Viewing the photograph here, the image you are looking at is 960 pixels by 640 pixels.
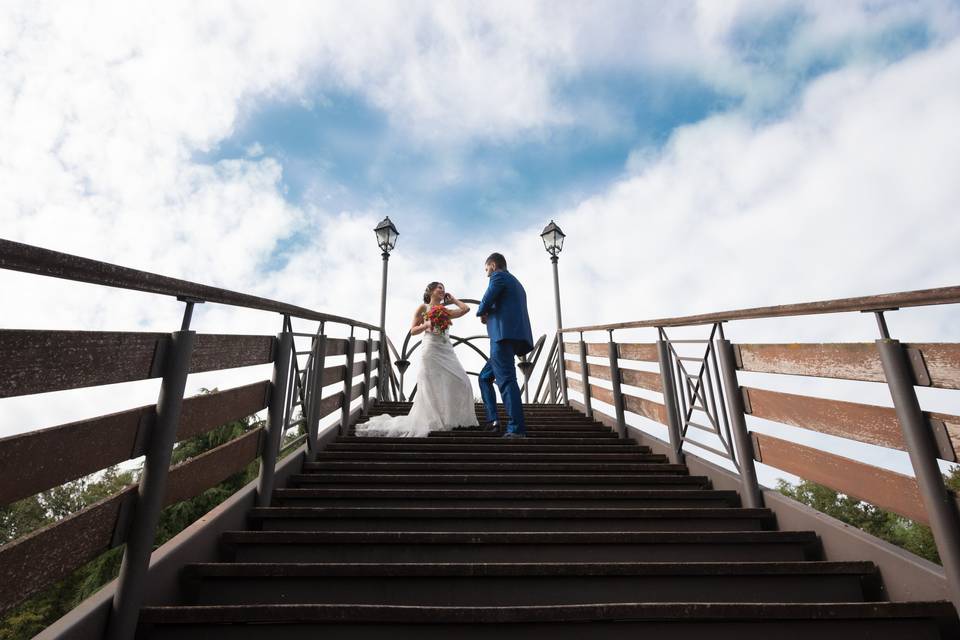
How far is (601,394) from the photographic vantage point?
5.17 metres

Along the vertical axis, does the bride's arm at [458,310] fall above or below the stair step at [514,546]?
above

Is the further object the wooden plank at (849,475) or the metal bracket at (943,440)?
the wooden plank at (849,475)

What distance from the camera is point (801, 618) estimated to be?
1759 millimetres

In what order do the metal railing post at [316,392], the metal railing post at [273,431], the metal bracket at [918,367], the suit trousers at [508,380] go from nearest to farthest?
the metal bracket at [918,367] < the metal railing post at [273,431] < the metal railing post at [316,392] < the suit trousers at [508,380]

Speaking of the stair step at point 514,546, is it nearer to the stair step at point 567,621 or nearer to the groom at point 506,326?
the stair step at point 567,621

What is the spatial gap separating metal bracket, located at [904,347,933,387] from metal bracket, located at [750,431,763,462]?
107cm

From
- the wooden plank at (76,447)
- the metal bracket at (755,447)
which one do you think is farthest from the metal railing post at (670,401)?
the wooden plank at (76,447)

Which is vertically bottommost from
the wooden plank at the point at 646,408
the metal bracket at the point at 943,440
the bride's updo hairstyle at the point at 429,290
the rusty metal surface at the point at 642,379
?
the metal bracket at the point at 943,440

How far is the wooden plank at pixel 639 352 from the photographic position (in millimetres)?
4012

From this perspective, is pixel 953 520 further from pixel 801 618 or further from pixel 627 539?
pixel 627 539

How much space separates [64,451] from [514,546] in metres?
1.86

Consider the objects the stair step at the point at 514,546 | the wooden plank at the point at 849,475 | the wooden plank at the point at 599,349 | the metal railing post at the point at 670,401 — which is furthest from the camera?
the wooden plank at the point at 599,349

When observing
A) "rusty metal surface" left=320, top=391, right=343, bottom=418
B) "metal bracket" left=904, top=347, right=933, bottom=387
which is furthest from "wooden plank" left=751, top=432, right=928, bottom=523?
"rusty metal surface" left=320, top=391, right=343, bottom=418

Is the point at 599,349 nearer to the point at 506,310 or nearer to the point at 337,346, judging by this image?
the point at 506,310
